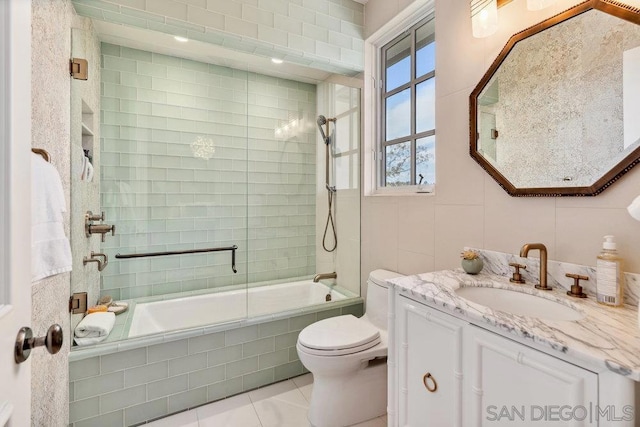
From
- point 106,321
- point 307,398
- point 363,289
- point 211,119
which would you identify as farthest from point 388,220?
point 106,321

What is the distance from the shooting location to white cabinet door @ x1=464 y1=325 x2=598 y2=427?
765 millimetres

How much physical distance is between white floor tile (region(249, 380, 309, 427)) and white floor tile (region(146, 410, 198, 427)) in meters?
0.36

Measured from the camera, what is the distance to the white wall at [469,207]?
1166mm

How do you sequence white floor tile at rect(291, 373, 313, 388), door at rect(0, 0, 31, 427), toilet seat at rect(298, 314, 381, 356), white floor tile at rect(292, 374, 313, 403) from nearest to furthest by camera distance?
door at rect(0, 0, 31, 427), toilet seat at rect(298, 314, 381, 356), white floor tile at rect(292, 374, 313, 403), white floor tile at rect(291, 373, 313, 388)

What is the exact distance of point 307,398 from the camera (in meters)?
2.04

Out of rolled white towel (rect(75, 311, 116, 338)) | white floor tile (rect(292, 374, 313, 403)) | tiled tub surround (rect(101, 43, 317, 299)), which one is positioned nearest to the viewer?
rolled white towel (rect(75, 311, 116, 338))

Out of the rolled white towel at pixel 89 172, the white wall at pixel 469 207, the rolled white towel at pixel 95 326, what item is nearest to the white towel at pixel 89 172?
the rolled white towel at pixel 89 172

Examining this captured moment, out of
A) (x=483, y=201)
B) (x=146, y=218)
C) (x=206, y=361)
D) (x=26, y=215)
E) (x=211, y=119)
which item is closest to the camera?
(x=26, y=215)

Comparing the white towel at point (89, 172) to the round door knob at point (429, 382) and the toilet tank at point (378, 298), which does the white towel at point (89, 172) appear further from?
the round door knob at point (429, 382)

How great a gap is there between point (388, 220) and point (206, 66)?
2003mm

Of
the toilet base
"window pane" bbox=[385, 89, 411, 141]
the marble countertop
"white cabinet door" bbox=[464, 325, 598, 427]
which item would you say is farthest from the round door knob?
"window pane" bbox=[385, 89, 411, 141]

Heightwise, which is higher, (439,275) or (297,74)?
(297,74)

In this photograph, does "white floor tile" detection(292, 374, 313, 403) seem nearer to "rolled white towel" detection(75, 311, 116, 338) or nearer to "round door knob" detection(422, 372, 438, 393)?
"round door knob" detection(422, 372, 438, 393)

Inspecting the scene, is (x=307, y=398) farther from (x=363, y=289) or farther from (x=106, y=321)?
(x=106, y=321)
